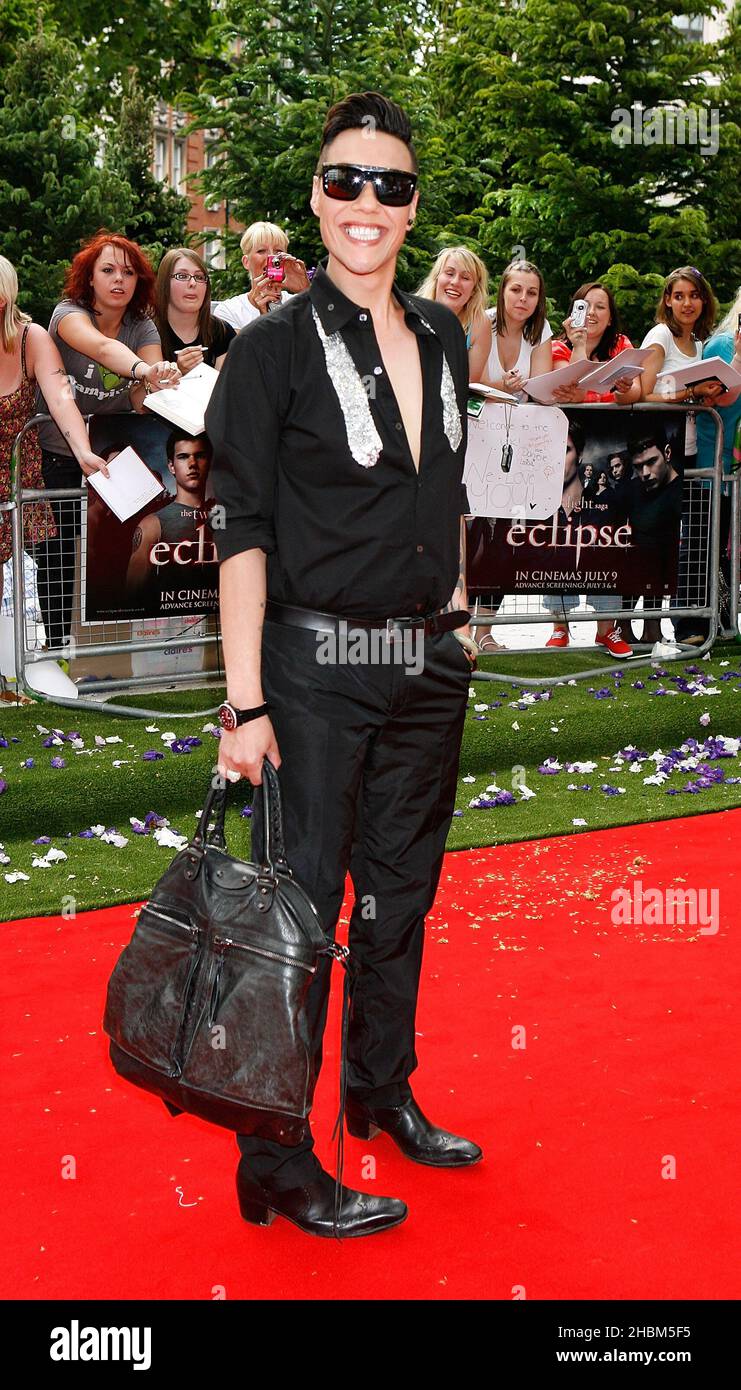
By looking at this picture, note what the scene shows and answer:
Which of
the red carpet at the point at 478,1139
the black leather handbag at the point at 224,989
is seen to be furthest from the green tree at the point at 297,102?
the black leather handbag at the point at 224,989

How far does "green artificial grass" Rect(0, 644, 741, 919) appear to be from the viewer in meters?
5.64

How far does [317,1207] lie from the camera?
3.06 m

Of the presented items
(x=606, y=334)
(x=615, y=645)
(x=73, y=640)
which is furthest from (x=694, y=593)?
(x=73, y=640)

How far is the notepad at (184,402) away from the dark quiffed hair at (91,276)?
54 centimetres

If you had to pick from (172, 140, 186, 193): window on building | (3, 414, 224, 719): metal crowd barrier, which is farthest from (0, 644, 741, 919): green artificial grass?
(172, 140, 186, 193): window on building

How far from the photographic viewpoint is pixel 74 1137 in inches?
135

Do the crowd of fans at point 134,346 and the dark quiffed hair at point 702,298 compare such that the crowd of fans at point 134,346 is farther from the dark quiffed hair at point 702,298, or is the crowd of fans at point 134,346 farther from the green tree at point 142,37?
the green tree at point 142,37

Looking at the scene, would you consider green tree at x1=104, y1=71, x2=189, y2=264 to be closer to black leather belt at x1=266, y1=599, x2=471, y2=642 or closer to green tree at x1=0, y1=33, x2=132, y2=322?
green tree at x1=0, y1=33, x2=132, y2=322

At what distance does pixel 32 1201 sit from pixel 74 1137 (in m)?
0.28

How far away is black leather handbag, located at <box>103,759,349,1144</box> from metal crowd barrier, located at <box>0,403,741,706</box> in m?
4.47

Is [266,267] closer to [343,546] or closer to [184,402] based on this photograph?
[184,402]

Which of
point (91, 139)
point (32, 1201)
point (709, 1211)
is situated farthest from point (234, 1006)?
point (91, 139)

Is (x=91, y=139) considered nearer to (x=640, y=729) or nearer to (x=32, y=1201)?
(x=640, y=729)

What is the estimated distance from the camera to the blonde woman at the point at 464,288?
768 cm
